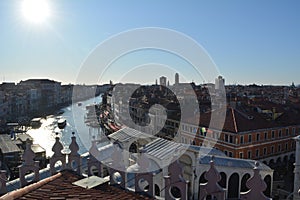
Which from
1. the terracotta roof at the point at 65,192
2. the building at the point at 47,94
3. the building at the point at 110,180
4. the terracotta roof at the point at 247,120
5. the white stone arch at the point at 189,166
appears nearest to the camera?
the building at the point at 110,180

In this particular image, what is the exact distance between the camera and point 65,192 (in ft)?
9.39

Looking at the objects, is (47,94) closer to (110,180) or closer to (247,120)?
(247,120)

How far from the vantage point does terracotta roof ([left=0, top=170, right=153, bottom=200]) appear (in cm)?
277

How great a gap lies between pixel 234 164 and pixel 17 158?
13464mm

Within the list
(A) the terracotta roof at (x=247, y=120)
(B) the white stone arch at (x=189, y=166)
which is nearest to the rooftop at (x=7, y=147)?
(A) the terracotta roof at (x=247, y=120)

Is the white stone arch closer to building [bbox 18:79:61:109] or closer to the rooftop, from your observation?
the rooftop

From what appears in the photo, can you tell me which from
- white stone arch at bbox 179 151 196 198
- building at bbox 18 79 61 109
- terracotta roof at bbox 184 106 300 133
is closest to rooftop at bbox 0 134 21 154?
terracotta roof at bbox 184 106 300 133

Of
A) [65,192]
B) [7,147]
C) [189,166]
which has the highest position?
[65,192]

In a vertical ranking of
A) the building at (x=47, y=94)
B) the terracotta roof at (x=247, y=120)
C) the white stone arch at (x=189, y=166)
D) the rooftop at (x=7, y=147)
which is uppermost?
the building at (x=47, y=94)

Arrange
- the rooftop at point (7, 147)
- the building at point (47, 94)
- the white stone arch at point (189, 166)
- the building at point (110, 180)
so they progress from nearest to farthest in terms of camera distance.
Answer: the building at point (110, 180)
the white stone arch at point (189, 166)
the rooftop at point (7, 147)
the building at point (47, 94)

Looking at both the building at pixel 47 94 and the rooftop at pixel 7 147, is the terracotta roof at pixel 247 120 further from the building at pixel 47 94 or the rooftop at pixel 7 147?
the building at pixel 47 94

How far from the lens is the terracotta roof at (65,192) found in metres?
2.77

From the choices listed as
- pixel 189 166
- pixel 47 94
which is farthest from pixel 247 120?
pixel 47 94

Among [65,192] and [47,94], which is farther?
[47,94]
